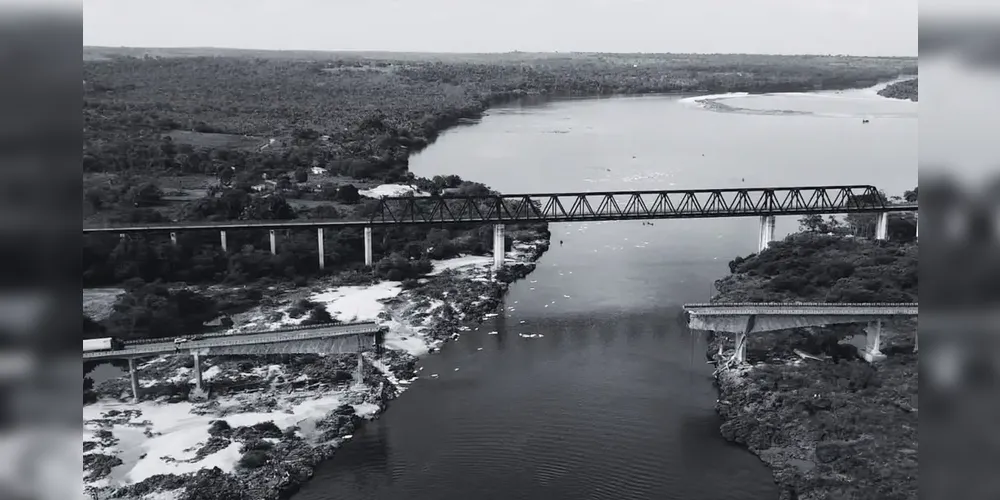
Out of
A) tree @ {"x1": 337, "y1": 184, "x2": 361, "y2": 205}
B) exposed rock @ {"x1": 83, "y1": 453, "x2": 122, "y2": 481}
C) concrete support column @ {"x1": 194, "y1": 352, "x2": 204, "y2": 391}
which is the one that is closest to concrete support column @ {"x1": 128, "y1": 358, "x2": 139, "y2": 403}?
concrete support column @ {"x1": 194, "y1": 352, "x2": 204, "y2": 391}

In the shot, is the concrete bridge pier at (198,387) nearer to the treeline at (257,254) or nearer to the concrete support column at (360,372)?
the concrete support column at (360,372)

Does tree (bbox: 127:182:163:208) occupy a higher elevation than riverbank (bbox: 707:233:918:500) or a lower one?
higher

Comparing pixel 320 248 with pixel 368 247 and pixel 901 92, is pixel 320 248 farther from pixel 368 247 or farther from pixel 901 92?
pixel 901 92

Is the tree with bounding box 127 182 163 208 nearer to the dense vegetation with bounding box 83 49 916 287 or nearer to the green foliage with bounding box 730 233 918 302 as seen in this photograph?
the dense vegetation with bounding box 83 49 916 287

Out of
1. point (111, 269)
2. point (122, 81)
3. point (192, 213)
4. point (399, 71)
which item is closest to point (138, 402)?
point (111, 269)

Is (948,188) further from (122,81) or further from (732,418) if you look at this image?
(122,81)
